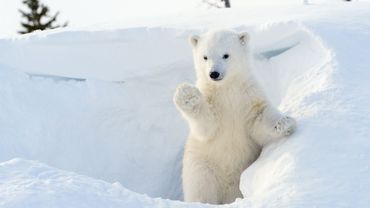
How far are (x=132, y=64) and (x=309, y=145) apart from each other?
2.90 meters

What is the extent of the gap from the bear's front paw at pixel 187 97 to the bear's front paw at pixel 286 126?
60cm

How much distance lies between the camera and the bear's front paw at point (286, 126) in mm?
4285

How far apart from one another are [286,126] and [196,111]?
0.67 metres

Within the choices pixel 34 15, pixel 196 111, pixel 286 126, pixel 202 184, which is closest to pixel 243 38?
pixel 196 111

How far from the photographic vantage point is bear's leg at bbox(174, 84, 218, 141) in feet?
14.5

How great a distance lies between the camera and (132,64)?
637cm

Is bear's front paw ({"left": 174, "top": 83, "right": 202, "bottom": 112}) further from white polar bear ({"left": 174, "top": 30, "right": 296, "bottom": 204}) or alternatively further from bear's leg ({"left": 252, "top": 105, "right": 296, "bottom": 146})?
bear's leg ({"left": 252, "top": 105, "right": 296, "bottom": 146})

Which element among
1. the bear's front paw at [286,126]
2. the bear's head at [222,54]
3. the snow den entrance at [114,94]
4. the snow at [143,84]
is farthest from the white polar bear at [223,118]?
the snow den entrance at [114,94]

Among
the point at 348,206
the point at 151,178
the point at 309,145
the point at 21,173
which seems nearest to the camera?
the point at 348,206

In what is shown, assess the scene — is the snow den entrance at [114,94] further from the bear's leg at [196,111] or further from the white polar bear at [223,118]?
the bear's leg at [196,111]

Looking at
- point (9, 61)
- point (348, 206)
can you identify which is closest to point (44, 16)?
point (9, 61)

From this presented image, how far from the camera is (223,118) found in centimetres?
475

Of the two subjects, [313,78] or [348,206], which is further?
[313,78]

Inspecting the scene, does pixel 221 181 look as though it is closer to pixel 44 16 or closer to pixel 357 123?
pixel 357 123
